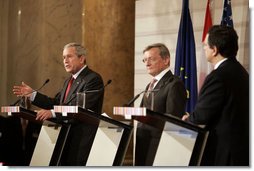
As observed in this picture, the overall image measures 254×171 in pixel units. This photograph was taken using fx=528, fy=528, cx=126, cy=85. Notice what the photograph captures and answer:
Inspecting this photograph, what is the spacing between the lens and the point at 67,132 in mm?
4359

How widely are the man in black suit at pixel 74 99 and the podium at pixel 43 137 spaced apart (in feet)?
0.41

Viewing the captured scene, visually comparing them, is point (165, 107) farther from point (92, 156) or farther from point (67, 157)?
point (67, 157)

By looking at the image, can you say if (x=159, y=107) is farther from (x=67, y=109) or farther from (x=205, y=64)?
(x=205, y=64)

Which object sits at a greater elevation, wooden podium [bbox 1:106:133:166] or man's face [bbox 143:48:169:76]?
man's face [bbox 143:48:169:76]

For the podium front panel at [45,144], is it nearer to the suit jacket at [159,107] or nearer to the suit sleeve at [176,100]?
the suit jacket at [159,107]

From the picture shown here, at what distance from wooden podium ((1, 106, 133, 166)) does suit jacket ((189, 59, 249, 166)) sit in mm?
916

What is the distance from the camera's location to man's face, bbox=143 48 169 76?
4.02 m

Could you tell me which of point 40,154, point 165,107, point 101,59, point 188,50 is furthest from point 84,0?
point 165,107

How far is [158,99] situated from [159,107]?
0.20 feet

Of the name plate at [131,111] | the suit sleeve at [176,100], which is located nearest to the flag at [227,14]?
the suit sleeve at [176,100]

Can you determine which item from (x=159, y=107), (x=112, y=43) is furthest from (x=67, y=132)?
(x=112, y=43)

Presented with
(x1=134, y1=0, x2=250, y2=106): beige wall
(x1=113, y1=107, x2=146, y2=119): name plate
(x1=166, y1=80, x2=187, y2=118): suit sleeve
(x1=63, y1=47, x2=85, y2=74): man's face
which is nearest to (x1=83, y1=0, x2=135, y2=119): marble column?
(x1=134, y1=0, x2=250, y2=106): beige wall

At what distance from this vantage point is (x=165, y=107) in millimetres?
3869

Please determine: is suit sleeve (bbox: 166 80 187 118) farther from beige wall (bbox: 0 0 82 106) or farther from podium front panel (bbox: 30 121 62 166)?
beige wall (bbox: 0 0 82 106)
